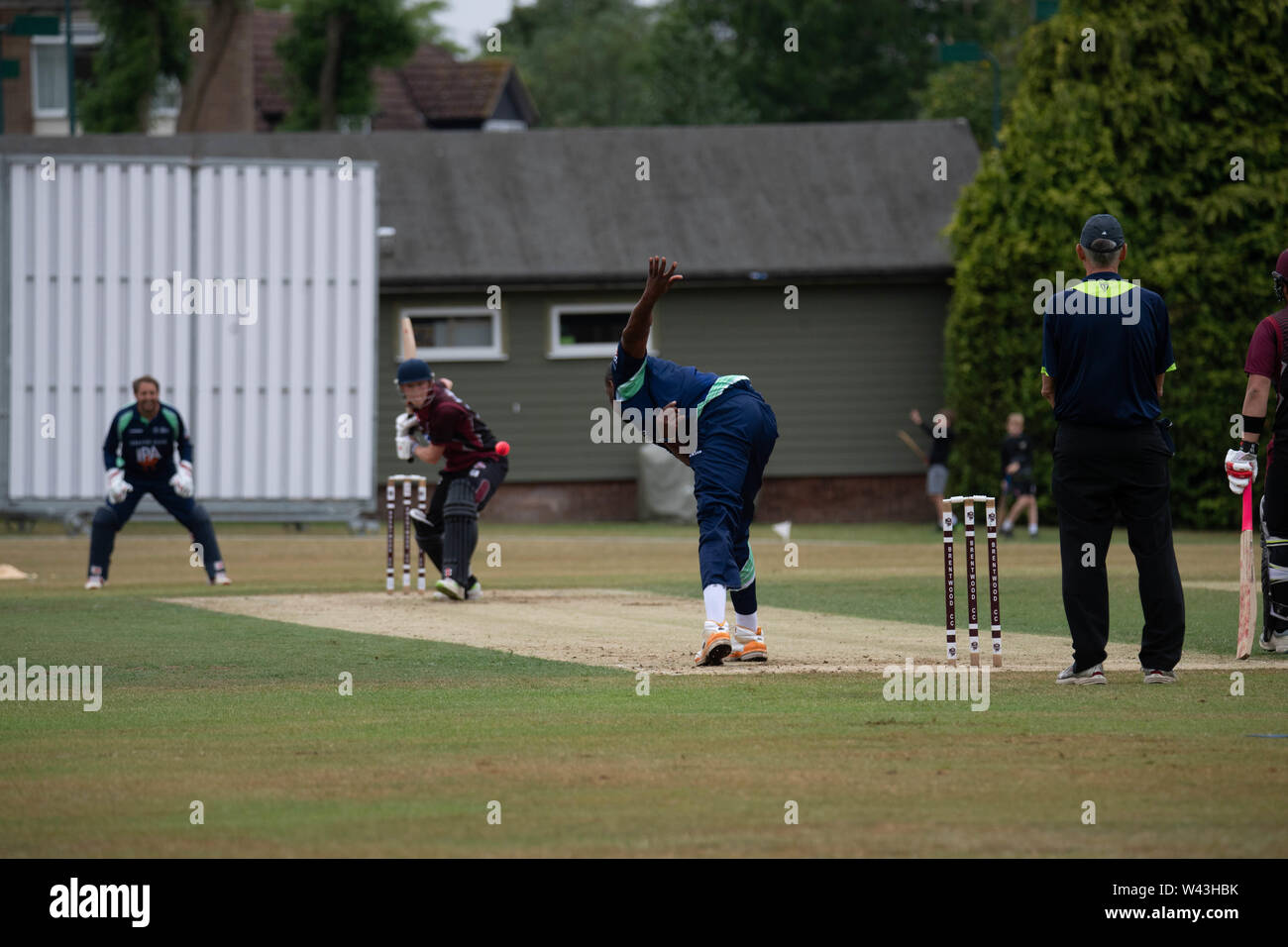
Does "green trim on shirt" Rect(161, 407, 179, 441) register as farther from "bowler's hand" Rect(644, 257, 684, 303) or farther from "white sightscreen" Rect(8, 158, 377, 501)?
"bowler's hand" Rect(644, 257, 684, 303)

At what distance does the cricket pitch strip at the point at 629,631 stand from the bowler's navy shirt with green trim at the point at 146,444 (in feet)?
6.34

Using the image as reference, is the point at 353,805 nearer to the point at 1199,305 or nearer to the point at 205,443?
the point at 205,443

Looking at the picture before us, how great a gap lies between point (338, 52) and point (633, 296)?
16.0 m

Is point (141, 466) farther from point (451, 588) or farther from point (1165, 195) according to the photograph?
point (1165, 195)

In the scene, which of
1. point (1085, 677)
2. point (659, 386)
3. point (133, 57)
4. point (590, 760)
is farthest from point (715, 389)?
point (133, 57)

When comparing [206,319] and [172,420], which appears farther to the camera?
[206,319]

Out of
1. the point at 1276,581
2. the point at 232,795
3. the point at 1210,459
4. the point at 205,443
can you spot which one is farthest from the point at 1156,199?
the point at 232,795

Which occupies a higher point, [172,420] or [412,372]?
[412,372]

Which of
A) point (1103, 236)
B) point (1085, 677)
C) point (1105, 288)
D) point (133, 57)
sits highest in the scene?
point (133, 57)

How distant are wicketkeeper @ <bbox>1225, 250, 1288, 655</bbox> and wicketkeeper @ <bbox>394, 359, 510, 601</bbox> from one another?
250 inches

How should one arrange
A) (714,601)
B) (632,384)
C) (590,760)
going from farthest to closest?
1. (632,384)
2. (714,601)
3. (590,760)

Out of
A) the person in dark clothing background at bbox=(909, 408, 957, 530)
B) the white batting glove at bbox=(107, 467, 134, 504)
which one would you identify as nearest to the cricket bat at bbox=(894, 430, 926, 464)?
the person in dark clothing background at bbox=(909, 408, 957, 530)

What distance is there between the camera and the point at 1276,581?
37.8ft

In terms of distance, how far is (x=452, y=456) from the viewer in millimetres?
15828
